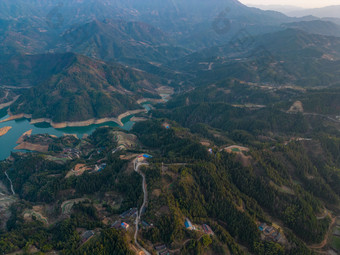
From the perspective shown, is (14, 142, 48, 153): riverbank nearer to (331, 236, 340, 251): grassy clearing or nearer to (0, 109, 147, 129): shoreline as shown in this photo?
(0, 109, 147, 129): shoreline

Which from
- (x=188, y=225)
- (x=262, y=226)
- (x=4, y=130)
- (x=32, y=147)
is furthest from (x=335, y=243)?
(x=4, y=130)

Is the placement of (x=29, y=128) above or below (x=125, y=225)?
below

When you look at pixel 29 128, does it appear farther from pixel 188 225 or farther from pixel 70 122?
pixel 188 225

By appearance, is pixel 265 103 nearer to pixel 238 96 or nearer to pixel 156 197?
pixel 238 96

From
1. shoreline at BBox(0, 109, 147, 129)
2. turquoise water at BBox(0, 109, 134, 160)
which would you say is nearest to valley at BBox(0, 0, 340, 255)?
turquoise water at BBox(0, 109, 134, 160)

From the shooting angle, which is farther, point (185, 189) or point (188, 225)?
point (185, 189)

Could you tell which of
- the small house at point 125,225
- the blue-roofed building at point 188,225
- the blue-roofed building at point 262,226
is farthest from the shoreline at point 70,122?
the blue-roofed building at point 262,226

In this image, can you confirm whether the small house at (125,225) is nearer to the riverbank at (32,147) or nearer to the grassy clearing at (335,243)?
the grassy clearing at (335,243)

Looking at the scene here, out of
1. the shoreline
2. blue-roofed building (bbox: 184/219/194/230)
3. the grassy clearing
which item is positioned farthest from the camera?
the shoreline

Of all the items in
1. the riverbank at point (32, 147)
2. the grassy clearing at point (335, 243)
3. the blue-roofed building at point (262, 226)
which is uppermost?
the blue-roofed building at point (262, 226)

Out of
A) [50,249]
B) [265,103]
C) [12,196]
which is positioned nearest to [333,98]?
[265,103]

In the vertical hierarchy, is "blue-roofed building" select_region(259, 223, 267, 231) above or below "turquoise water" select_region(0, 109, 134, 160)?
above
